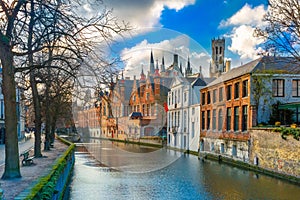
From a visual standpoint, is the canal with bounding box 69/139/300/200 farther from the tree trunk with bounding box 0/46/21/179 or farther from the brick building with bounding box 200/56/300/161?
the brick building with bounding box 200/56/300/161

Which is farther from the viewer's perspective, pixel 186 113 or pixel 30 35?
pixel 186 113

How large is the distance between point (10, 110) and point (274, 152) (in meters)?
17.7

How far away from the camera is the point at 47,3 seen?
13.5 metres

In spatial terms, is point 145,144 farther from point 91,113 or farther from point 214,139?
point 91,113

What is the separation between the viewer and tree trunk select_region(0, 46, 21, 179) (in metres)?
14.0

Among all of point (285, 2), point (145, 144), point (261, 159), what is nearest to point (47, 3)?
point (285, 2)

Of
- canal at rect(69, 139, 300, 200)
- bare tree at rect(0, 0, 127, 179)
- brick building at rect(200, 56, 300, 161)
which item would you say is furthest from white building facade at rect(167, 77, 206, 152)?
bare tree at rect(0, 0, 127, 179)

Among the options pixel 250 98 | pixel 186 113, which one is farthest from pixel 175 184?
pixel 186 113

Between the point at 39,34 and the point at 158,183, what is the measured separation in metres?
11.2

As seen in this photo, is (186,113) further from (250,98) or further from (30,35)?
(30,35)

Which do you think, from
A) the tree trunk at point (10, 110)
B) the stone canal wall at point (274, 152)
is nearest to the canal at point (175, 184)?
the stone canal wall at point (274, 152)

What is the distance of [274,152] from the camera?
2553 cm

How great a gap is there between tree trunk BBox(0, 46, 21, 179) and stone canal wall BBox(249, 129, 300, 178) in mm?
15413

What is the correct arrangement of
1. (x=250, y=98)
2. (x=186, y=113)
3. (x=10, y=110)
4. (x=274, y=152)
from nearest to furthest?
1. (x=10, y=110)
2. (x=274, y=152)
3. (x=250, y=98)
4. (x=186, y=113)
